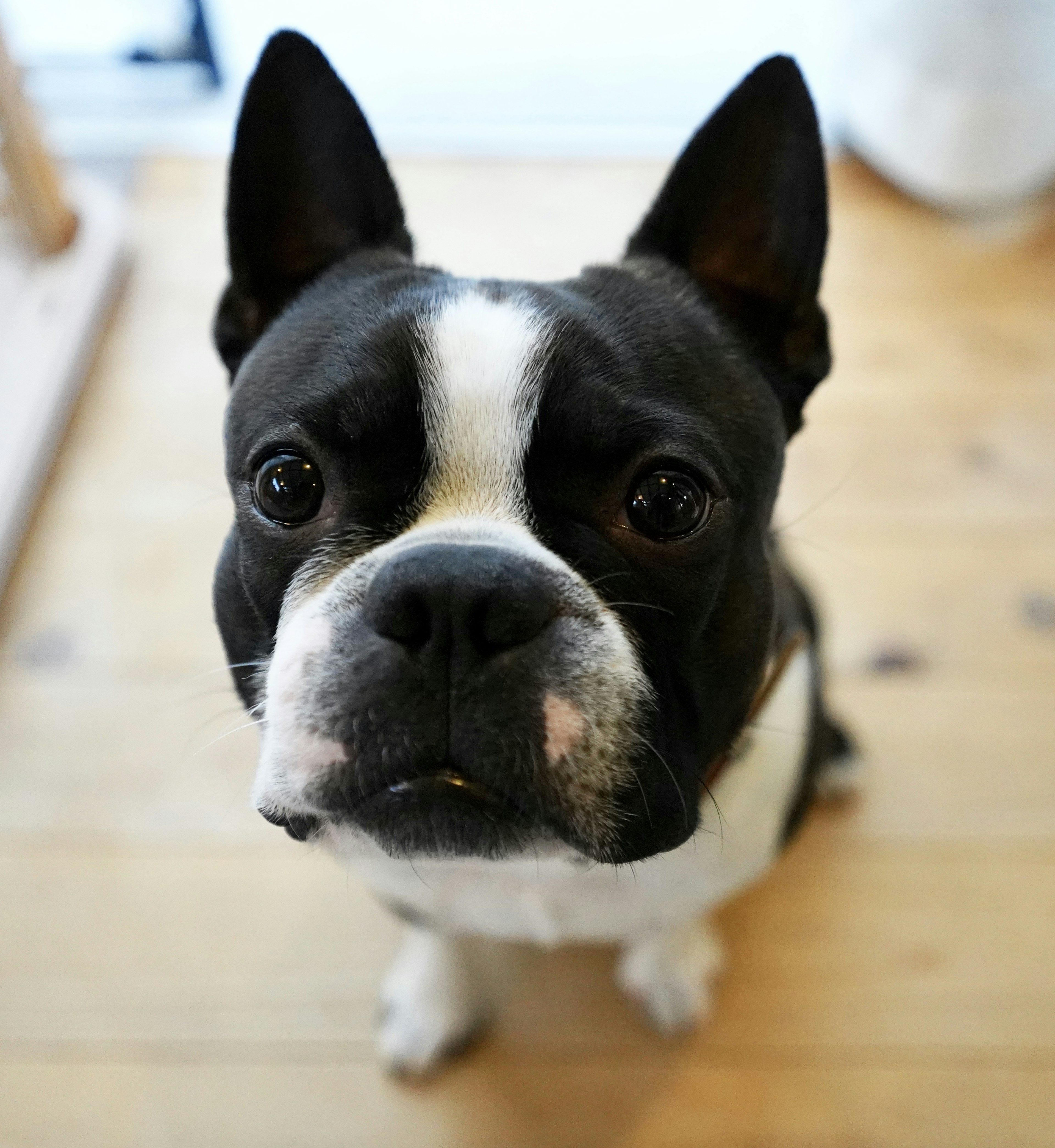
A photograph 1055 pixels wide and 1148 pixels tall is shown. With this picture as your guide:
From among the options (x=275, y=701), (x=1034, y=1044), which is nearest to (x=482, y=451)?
(x=275, y=701)

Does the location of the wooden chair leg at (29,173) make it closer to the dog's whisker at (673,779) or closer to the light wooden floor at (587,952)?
the light wooden floor at (587,952)

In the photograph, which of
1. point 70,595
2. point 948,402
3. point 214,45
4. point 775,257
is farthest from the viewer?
point 214,45

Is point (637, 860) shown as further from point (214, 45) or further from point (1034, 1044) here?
point (214, 45)

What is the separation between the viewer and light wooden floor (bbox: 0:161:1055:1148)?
1687 millimetres

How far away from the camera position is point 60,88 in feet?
10.6

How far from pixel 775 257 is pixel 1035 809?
1219 mm

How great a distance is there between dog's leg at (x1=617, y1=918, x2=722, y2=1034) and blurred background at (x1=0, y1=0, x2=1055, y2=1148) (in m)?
0.04

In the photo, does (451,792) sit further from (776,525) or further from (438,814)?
(776,525)

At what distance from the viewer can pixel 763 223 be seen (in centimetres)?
128

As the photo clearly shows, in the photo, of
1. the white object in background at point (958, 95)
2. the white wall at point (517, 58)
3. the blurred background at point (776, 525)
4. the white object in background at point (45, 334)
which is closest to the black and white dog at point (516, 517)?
the blurred background at point (776, 525)

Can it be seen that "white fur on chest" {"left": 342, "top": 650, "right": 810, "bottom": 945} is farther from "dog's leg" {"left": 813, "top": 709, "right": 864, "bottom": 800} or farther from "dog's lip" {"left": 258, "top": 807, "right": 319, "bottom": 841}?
"dog's leg" {"left": 813, "top": 709, "right": 864, "bottom": 800}

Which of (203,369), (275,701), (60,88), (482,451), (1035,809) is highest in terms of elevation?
(482,451)

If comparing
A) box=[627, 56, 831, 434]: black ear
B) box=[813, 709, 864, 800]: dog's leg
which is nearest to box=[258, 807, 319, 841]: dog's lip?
box=[627, 56, 831, 434]: black ear

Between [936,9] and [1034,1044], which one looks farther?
[936,9]
